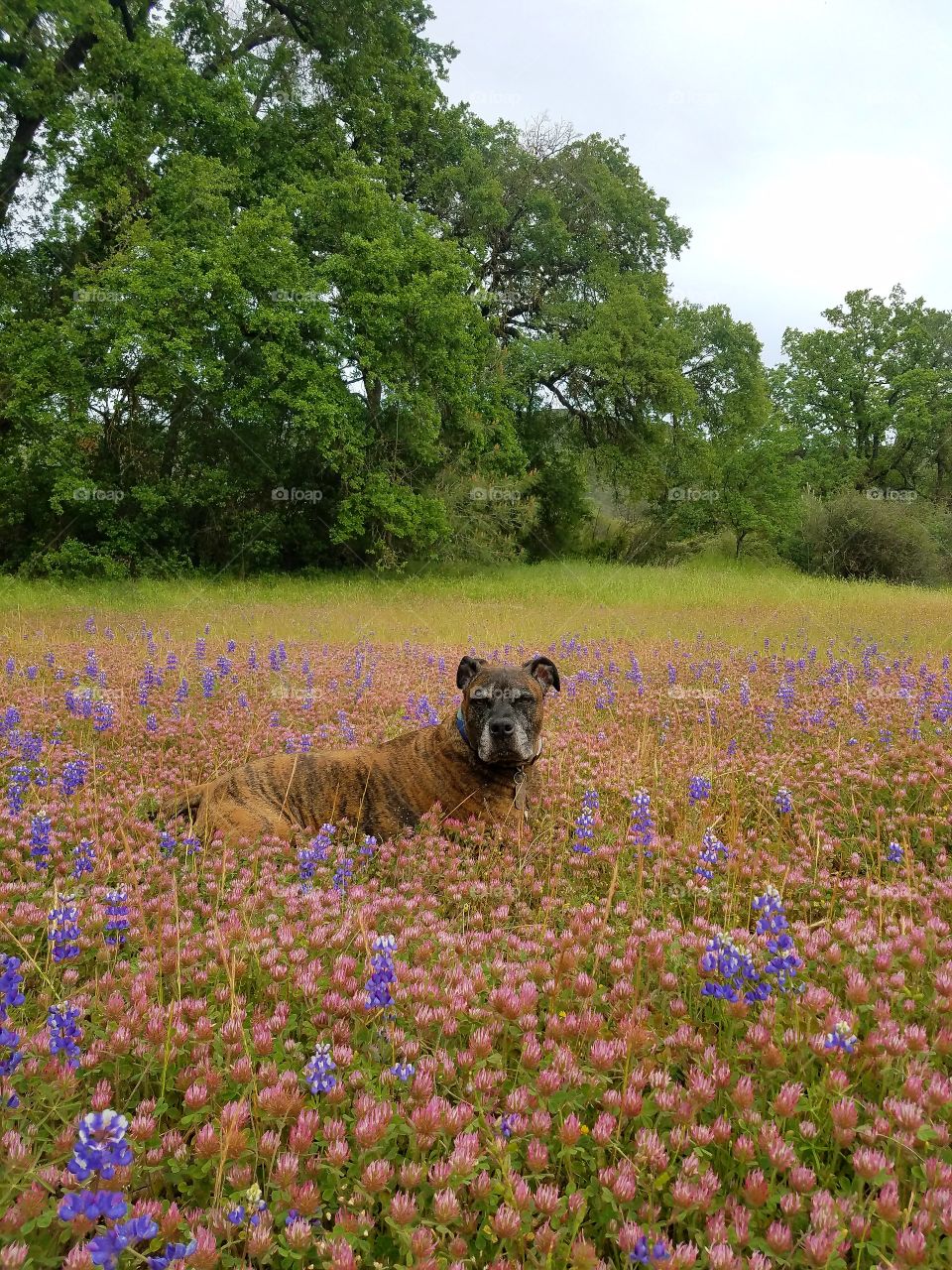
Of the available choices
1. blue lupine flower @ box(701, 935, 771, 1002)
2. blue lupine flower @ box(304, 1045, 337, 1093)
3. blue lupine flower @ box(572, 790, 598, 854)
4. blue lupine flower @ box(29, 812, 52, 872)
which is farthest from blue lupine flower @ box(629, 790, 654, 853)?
blue lupine flower @ box(29, 812, 52, 872)

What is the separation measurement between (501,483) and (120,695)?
2346 centimetres

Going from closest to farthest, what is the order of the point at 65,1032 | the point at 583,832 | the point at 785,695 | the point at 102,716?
the point at 65,1032 → the point at 583,832 → the point at 102,716 → the point at 785,695

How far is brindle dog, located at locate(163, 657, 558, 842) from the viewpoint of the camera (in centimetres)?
432

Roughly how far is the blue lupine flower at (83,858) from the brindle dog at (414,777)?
773mm

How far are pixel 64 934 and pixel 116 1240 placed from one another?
126 centimetres

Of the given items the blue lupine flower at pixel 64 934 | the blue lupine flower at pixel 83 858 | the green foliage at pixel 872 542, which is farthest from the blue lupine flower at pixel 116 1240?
the green foliage at pixel 872 542

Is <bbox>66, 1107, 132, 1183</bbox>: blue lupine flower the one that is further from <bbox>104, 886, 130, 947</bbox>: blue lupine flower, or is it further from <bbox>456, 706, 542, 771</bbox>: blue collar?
<bbox>456, 706, 542, 771</bbox>: blue collar

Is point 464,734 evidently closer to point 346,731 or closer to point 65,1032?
point 346,731

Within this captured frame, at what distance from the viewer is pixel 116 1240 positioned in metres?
1.29

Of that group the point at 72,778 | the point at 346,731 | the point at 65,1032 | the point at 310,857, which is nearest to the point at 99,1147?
the point at 65,1032

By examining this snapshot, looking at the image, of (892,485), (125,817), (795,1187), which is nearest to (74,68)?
(125,817)

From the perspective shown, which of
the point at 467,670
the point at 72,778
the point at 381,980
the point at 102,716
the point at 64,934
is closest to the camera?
the point at 381,980

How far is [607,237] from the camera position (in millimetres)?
32531

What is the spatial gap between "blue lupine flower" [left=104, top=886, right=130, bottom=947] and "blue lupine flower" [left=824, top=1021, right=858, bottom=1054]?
2258mm
